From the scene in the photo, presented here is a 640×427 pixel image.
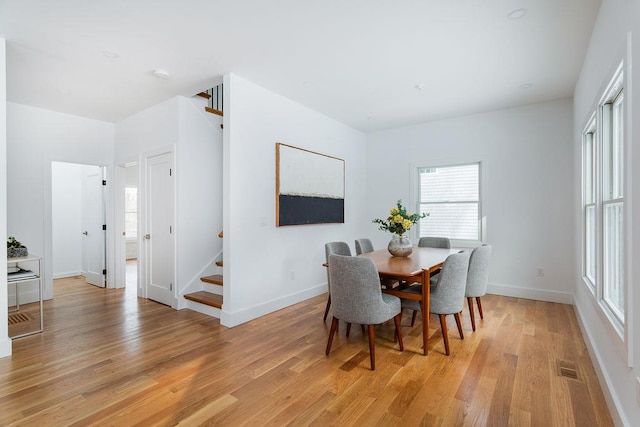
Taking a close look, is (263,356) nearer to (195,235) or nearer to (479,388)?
(479,388)

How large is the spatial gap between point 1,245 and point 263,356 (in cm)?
240

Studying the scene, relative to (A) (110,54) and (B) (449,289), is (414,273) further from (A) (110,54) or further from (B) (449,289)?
(A) (110,54)

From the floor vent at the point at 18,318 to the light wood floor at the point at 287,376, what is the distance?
1.10 ft

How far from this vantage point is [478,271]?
3244mm

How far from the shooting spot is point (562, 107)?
4262 millimetres

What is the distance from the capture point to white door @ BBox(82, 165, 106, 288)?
5.36m

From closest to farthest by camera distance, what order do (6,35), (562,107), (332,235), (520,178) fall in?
(6,35) < (562,107) < (520,178) < (332,235)

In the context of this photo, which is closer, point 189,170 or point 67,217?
point 189,170

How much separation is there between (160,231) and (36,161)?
6.93 ft

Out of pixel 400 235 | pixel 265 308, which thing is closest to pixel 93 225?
pixel 265 308

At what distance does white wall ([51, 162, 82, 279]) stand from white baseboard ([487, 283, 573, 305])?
7321 mm

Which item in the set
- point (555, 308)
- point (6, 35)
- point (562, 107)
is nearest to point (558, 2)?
point (562, 107)

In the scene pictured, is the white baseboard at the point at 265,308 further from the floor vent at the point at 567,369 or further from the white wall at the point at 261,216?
the floor vent at the point at 567,369

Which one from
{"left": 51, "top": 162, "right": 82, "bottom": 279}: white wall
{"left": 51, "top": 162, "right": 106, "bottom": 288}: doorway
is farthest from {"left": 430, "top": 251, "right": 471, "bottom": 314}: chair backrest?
{"left": 51, "top": 162, "right": 82, "bottom": 279}: white wall
